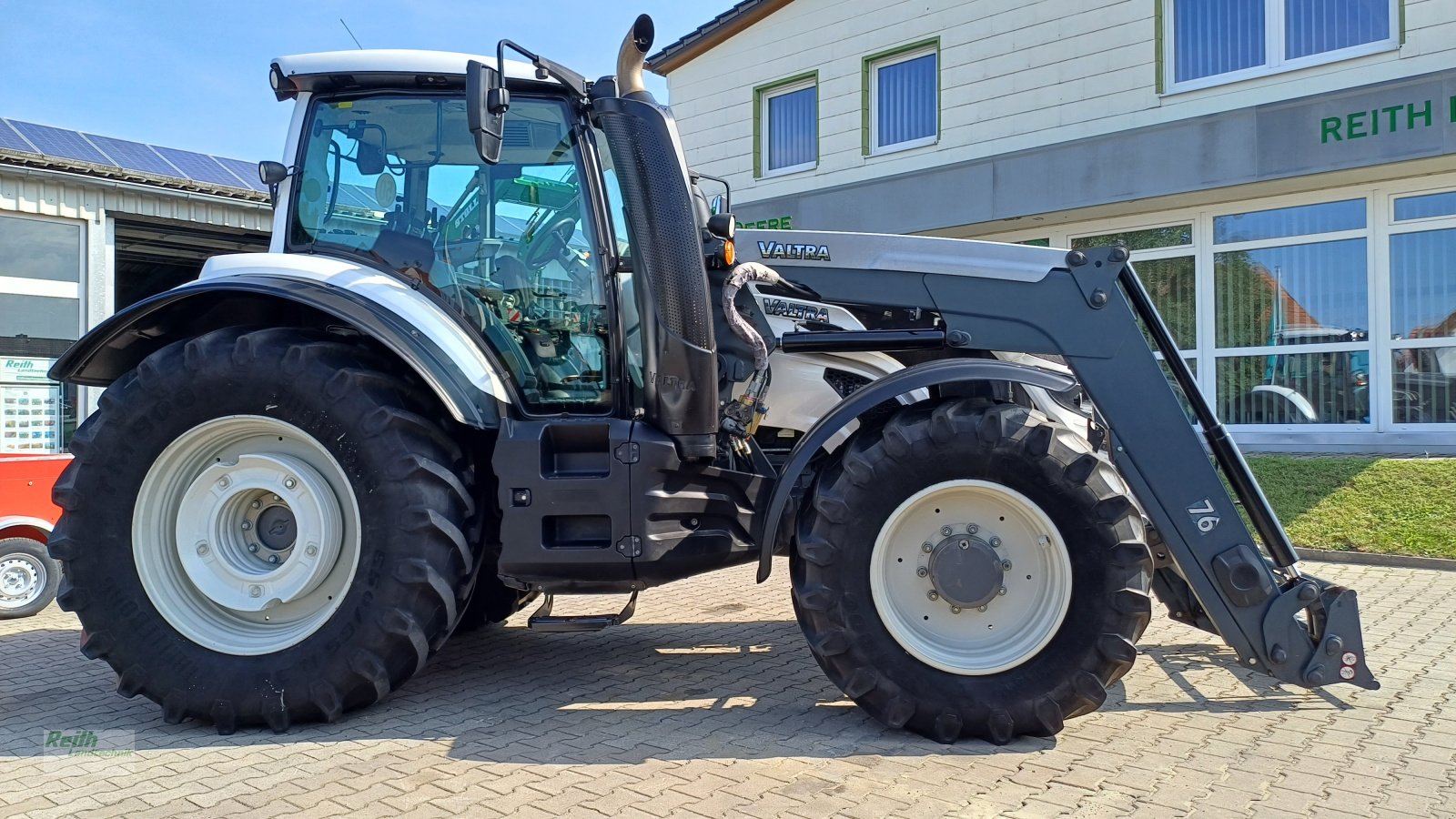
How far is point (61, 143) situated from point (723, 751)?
1215cm

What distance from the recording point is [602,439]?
411 centimetres

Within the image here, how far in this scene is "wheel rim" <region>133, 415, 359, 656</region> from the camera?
406 centimetres

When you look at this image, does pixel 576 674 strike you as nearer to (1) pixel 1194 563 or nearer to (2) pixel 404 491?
(2) pixel 404 491

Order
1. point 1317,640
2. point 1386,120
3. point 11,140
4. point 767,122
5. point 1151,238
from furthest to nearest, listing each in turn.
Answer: point 767,122 → point 1151,238 → point 11,140 → point 1386,120 → point 1317,640

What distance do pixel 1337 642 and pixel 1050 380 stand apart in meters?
1.39

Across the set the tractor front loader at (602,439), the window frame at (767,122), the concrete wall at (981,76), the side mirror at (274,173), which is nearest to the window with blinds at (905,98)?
the concrete wall at (981,76)

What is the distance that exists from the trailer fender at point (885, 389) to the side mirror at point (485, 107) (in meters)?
1.57

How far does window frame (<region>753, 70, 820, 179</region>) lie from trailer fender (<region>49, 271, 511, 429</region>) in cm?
1105

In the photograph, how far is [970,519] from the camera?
3.89 metres

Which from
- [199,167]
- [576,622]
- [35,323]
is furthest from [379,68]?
[199,167]

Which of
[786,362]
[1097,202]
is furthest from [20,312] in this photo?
[1097,202]

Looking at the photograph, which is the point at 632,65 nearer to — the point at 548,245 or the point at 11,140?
the point at 548,245

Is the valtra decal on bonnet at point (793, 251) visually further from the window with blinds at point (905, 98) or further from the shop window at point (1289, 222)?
the window with blinds at point (905, 98)

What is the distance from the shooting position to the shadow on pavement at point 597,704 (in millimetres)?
3680
